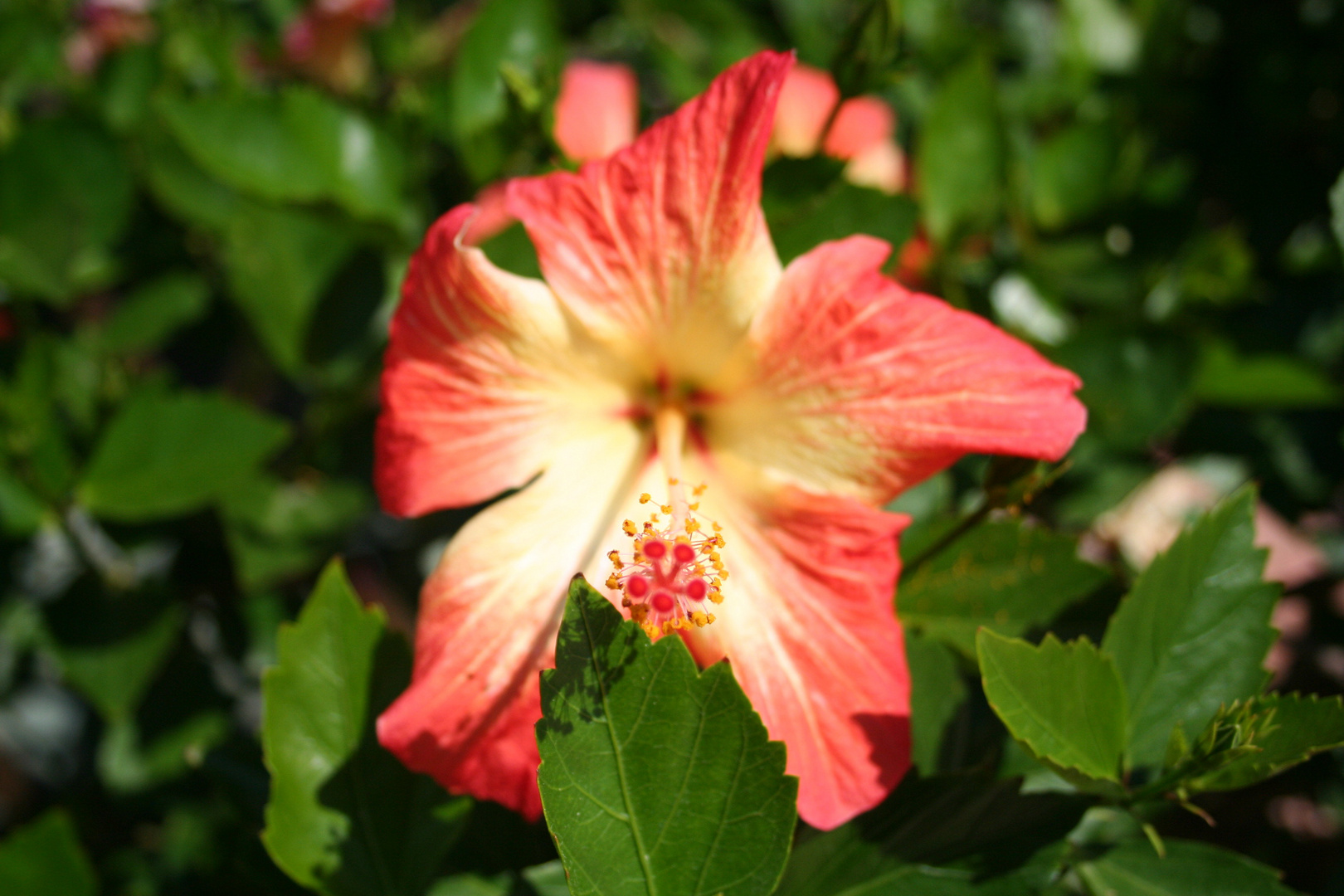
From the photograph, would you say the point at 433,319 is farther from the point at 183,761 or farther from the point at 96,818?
A: the point at 96,818

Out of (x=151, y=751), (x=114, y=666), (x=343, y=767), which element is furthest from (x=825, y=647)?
(x=151, y=751)

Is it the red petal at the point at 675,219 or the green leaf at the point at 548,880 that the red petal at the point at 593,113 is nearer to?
the red petal at the point at 675,219

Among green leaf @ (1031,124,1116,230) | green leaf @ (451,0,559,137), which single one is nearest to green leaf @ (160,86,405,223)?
green leaf @ (451,0,559,137)

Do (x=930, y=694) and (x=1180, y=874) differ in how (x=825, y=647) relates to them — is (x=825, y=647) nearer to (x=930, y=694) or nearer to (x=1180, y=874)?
(x=930, y=694)

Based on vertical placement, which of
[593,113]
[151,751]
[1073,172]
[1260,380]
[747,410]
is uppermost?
[593,113]

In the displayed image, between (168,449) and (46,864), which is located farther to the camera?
(168,449)
